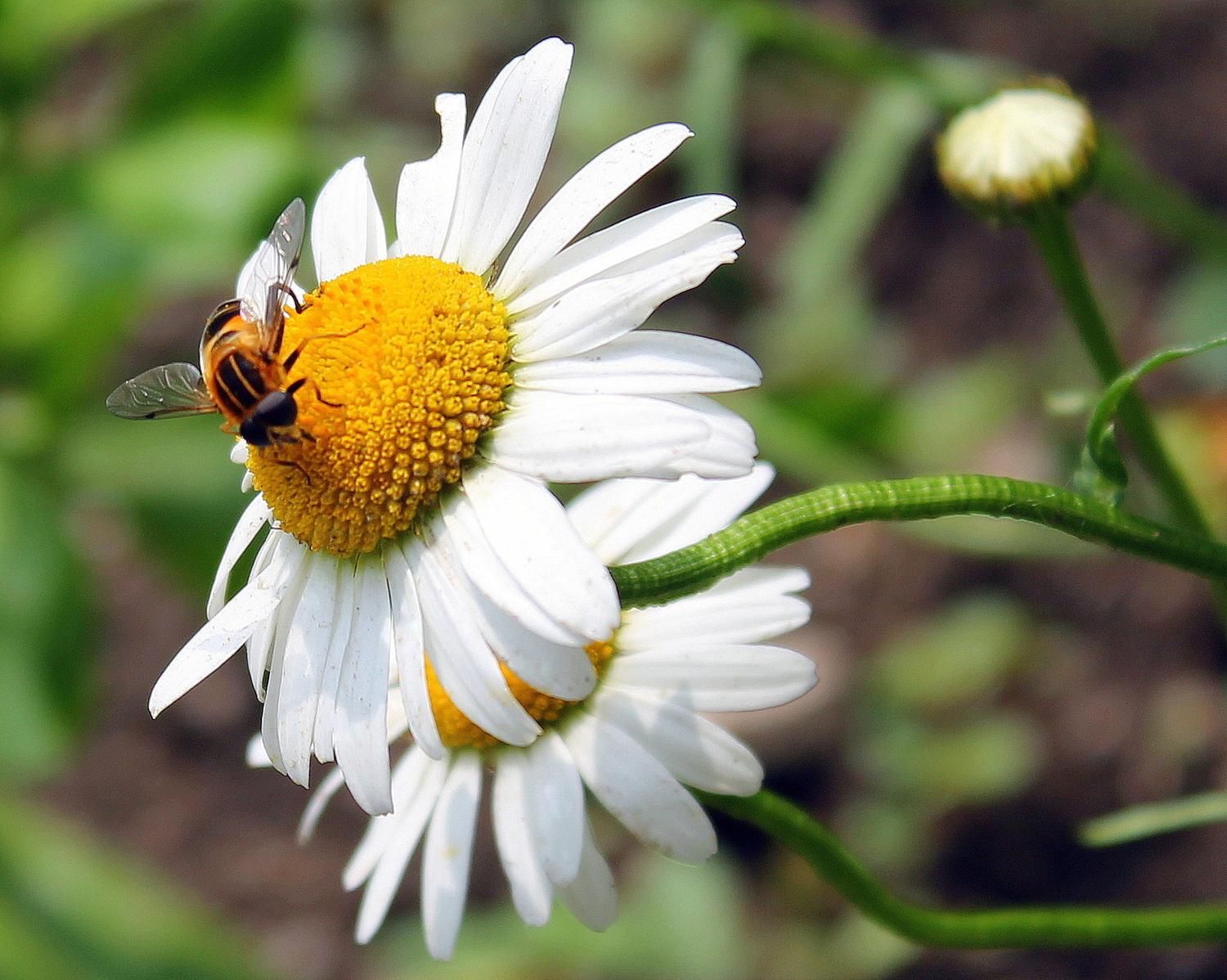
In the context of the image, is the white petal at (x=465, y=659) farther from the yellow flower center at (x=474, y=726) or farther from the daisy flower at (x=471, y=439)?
the yellow flower center at (x=474, y=726)

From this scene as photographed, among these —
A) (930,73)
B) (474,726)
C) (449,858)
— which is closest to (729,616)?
(474,726)

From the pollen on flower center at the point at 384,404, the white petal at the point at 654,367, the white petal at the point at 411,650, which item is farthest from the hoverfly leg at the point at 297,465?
the white petal at the point at 654,367

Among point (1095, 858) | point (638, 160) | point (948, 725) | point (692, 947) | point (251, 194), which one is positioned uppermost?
point (251, 194)

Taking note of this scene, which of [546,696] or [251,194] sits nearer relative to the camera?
[546,696]

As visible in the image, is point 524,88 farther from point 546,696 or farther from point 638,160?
point 546,696

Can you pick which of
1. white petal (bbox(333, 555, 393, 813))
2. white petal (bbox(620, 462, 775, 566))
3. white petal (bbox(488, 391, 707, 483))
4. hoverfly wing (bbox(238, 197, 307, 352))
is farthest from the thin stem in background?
white petal (bbox(333, 555, 393, 813))

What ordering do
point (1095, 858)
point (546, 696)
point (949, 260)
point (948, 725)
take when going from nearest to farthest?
1. point (546, 696)
2. point (1095, 858)
3. point (948, 725)
4. point (949, 260)

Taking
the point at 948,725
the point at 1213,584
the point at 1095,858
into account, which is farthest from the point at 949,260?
the point at 1213,584

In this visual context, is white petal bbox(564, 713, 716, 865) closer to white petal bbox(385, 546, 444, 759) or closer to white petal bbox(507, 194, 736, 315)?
white petal bbox(385, 546, 444, 759)

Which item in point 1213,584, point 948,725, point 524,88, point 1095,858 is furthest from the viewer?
point 948,725
